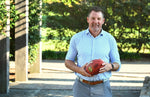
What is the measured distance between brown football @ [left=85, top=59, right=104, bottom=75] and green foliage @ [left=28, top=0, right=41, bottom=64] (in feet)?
22.8

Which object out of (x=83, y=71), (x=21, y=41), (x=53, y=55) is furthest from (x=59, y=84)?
(x=53, y=55)

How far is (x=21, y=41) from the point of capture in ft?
32.3

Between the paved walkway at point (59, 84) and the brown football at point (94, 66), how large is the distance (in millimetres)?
4206

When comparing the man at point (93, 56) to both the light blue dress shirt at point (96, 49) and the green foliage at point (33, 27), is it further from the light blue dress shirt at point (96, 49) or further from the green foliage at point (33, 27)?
the green foliage at point (33, 27)

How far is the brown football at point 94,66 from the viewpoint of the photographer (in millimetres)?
3990

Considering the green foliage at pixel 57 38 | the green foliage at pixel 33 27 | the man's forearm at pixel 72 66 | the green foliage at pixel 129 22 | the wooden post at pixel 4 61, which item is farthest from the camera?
the green foliage at pixel 57 38

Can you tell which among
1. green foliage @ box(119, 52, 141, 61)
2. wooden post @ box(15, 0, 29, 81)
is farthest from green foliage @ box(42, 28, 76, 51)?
wooden post @ box(15, 0, 29, 81)

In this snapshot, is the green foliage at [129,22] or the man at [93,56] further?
the green foliage at [129,22]

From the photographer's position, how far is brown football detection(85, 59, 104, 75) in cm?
399

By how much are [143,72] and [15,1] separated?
5393 mm

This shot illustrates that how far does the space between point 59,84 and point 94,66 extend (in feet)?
18.8

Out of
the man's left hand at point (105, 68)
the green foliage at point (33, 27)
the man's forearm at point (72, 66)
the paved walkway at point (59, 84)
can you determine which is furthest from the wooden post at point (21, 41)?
the man's left hand at point (105, 68)

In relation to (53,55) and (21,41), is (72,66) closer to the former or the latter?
(21,41)

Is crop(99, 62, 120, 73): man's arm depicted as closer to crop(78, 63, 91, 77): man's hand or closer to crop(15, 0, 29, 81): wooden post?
crop(78, 63, 91, 77): man's hand
